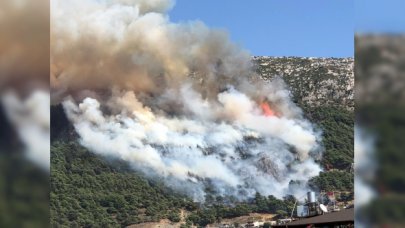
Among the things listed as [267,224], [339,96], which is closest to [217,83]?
[339,96]

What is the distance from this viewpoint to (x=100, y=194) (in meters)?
18.7

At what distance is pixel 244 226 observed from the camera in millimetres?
18109

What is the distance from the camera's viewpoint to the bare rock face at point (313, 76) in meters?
19.9

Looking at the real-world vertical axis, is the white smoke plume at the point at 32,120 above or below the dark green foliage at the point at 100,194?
below

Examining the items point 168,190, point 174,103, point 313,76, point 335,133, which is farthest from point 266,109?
point 168,190

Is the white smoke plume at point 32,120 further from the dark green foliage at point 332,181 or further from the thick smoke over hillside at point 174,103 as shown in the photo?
the dark green foliage at point 332,181

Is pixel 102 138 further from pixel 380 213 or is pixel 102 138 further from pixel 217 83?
pixel 380 213

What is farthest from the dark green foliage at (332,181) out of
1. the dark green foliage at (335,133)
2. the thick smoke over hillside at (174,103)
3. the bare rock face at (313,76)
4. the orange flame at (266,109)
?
the orange flame at (266,109)

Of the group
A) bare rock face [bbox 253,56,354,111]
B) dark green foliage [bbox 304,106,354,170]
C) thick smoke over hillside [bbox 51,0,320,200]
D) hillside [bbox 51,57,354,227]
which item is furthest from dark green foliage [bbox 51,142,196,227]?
bare rock face [bbox 253,56,354,111]

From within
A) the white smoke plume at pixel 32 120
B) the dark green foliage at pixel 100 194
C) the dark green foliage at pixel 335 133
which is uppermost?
the dark green foliage at pixel 335 133

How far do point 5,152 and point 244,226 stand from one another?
17.2 m

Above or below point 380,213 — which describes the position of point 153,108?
above

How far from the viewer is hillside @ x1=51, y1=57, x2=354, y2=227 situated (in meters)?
18.0

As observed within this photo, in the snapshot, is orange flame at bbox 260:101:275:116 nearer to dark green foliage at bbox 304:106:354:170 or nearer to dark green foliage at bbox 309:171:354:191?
dark green foliage at bbox 304:106:354:170
